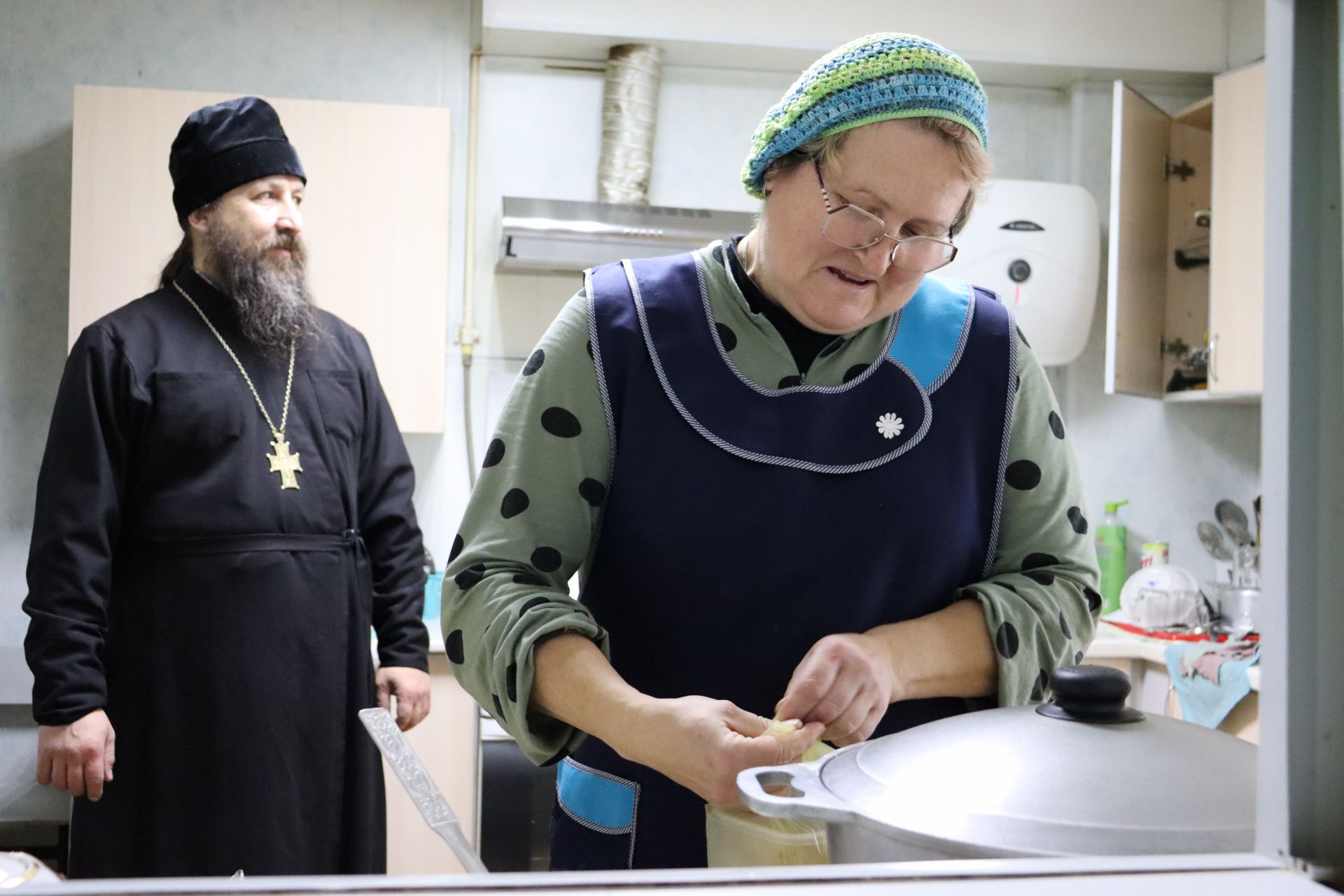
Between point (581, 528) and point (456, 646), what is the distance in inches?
5.9

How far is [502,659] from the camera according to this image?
0.93 meters

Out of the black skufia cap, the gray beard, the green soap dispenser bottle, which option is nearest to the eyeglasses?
the gray beard

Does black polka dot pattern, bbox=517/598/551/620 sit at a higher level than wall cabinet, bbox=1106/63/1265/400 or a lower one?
lower

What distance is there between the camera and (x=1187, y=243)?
3316 mm

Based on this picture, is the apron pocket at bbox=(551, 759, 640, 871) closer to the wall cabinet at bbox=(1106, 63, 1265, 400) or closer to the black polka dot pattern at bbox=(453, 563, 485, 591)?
the black polka dot pattern at bbox=(453, 563, 485, 591)

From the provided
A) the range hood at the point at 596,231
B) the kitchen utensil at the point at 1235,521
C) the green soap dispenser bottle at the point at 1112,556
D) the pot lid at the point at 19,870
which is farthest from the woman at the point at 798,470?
the kitchen utensil at the point at 1235,521

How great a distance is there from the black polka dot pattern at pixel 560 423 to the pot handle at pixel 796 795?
50 centimetres

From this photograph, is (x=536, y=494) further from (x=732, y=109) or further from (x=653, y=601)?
(x=732, y=109)

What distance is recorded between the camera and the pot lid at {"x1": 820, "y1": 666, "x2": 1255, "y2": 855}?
0.47 meters

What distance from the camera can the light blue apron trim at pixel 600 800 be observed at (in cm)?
108

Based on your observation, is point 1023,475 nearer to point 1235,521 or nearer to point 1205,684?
point 1205,684

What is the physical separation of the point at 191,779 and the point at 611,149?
6.50 feet

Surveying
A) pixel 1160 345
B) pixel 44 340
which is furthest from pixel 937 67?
pixel 44 340

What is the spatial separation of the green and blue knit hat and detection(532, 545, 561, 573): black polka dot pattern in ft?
1.35
